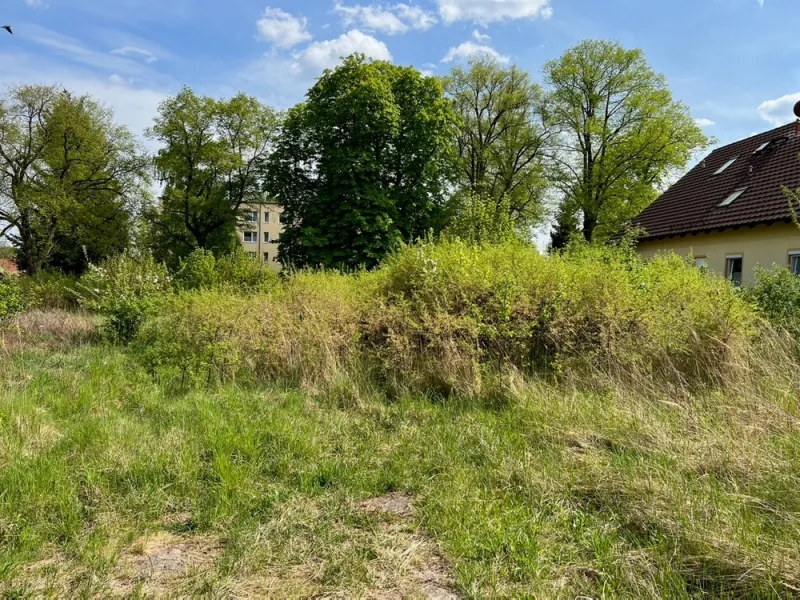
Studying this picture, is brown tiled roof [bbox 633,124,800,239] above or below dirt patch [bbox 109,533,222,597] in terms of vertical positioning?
above

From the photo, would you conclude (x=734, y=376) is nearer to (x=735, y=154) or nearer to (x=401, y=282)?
(x=401, y=282)

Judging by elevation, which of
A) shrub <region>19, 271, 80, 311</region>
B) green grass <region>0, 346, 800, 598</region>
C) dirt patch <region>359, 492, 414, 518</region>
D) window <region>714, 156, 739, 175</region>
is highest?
window <region>714, 156, 739, 175</region>

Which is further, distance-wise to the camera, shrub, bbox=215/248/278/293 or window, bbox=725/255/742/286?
window, bbox=725/255/742/286

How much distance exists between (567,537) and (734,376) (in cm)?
420

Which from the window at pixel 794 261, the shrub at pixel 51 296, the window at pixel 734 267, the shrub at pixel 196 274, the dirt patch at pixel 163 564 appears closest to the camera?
the dirt patch at pixel 163 564

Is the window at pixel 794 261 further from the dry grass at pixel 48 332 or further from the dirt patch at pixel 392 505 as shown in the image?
the dry grass at pixel 48 332

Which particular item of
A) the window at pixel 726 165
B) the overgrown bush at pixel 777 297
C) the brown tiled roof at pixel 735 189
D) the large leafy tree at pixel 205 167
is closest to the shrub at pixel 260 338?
the overgrown bush at pixel 777 297

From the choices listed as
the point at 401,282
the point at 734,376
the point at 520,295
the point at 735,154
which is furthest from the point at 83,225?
the point at 735,154

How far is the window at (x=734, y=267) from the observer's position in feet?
56.7

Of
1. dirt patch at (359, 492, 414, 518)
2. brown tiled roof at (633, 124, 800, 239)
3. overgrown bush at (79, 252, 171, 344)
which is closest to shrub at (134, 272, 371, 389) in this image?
overgrown bush at (79, 252, 171, 344)

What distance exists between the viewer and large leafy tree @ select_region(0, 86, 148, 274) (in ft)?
91.6

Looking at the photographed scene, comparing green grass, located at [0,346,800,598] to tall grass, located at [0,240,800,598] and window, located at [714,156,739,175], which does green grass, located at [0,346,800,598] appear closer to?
tall grass, located at [0,240,800,598]

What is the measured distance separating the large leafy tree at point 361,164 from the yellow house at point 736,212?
10.9m

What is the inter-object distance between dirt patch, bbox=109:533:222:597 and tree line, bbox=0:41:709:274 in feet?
62.6
